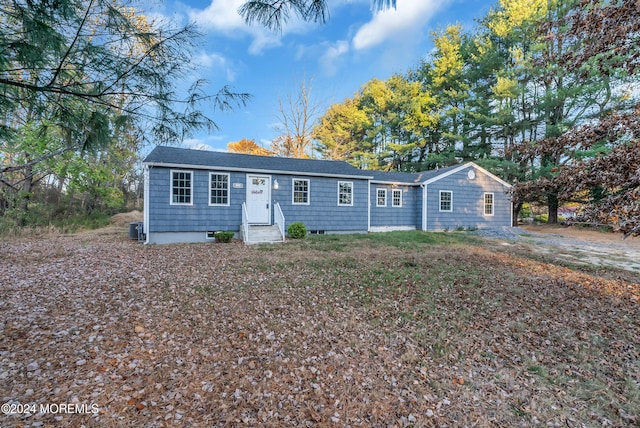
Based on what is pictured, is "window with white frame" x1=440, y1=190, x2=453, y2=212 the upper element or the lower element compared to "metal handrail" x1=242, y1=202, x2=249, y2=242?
upper

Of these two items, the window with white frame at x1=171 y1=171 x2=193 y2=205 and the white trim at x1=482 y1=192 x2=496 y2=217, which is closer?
the window with white frame at x1=171 y1=171 x2=193 y2=205

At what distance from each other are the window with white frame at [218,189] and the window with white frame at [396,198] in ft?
27.2

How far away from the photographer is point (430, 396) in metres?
2.67

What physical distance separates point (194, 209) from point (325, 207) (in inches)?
204

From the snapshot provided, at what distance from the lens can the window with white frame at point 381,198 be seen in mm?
14266

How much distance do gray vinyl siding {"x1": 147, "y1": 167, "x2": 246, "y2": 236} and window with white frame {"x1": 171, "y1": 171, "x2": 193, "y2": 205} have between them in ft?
0.34

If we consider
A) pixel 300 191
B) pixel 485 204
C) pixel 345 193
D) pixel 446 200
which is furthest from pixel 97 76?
pixel 485 204

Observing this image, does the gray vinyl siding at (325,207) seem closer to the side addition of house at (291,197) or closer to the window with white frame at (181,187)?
the side addition of house at (291,197)

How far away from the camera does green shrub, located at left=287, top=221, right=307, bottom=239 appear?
1092cm

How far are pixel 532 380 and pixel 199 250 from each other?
26.0 feet

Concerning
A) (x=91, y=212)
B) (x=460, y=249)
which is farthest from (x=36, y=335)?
(x=91, y=212)

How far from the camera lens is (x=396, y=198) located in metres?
14.8

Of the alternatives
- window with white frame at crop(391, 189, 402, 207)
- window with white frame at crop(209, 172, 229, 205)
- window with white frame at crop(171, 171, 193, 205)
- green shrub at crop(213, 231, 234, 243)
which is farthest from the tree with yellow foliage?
green shrub at crop(213, 231, 234, 243)

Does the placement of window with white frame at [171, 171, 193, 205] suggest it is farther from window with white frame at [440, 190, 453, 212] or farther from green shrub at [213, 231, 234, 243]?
window with white frame at [440, 190, 453, 212]
